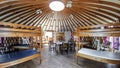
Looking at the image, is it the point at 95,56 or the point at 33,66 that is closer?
the point at 95,56

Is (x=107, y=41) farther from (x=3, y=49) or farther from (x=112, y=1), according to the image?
(x=3, y=49)

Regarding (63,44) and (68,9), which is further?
(63,44)

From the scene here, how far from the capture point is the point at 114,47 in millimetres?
8016

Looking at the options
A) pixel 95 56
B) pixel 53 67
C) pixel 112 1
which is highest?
pixel 112 1

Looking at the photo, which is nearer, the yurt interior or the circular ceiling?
the yurt interior

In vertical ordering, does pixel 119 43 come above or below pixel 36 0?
below

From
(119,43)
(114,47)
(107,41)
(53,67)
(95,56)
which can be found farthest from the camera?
(107,41)

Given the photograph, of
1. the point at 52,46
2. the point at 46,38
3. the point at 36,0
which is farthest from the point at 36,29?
the point at 46,38

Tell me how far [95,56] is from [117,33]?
1.25m

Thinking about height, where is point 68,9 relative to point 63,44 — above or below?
above

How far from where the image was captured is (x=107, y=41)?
8812mm

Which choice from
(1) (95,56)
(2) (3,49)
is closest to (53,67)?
(1) (95,56)

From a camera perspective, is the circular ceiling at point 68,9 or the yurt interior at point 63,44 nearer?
the yurt interior at point 63,44

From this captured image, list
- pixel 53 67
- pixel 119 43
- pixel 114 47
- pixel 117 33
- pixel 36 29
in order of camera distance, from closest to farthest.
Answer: pixel 117 33
pixel 53 67
pixel 36 29
pixel 119 43
pixel 114 47
